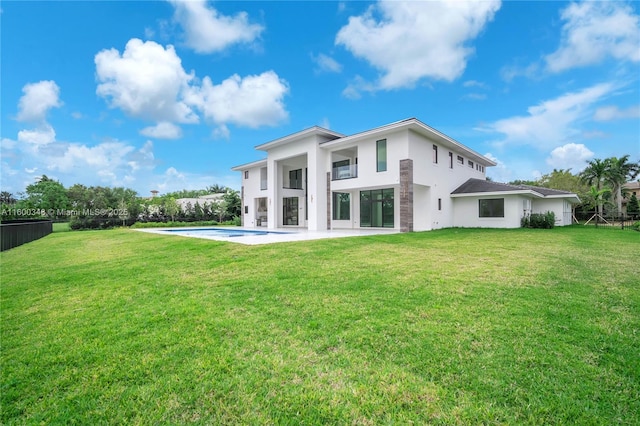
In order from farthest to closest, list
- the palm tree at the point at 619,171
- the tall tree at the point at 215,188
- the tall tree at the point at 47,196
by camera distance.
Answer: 1. the tall tree at the point at 215,188
2. the tall tree at the point at 47,196
3. the palm tree at the point at 619,171

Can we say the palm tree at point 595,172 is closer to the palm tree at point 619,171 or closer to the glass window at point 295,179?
the palm tree at point 619,171

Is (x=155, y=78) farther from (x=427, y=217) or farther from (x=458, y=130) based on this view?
(x=458, y=130)

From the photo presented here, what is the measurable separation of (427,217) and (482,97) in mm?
12587

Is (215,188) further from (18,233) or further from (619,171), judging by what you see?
(619,171)

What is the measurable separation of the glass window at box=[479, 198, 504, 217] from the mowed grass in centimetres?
1366

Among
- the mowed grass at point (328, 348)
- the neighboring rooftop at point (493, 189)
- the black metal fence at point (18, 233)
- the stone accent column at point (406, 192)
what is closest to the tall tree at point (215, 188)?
the black metal fence at point (18, 233)

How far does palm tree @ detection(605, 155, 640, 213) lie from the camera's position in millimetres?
33188

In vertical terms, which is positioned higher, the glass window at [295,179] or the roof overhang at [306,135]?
the roof overhang at [306,135]

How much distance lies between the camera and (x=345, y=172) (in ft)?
61.0

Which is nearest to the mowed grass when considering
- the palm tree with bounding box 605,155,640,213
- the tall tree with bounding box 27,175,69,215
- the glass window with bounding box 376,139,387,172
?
the glass window with bounding box 376,139,387,172

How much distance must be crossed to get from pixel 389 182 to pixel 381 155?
5.64 ft

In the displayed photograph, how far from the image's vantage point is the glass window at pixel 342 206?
2045 cm

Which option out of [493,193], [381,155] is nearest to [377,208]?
[381,155]

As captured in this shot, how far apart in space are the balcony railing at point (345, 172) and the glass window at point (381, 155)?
157 cm
